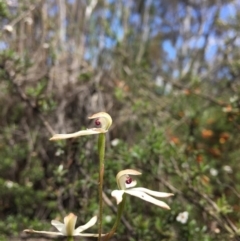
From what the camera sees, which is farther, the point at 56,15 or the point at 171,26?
the point at 171,26

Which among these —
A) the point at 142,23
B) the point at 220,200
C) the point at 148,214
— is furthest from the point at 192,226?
the point at 142,23

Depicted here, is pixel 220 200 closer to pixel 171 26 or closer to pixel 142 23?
pixel 142 23

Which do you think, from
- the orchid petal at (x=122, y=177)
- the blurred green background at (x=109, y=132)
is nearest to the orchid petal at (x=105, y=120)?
the orchid petal at (x=122, y=177)

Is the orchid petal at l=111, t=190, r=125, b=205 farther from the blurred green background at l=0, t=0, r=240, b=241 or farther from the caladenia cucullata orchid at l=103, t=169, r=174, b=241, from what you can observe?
the blurred green background at l=0, t=0, r=240, b=241

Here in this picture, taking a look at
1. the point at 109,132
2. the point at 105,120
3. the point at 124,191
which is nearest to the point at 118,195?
the point at 124,191

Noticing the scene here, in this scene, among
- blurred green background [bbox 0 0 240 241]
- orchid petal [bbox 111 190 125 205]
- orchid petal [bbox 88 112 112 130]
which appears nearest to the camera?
orchid petal [bbox 111 190 125 205]

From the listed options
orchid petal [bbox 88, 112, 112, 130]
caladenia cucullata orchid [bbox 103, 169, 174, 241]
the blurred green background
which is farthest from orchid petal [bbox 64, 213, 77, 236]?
the blurred green background

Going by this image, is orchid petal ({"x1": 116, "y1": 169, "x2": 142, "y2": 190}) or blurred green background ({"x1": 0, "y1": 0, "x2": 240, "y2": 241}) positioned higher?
orchid petal ({"x1": 116, "y1": 169, "x2": 142, "y2": 190})

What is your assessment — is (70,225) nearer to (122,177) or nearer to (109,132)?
(122,177)
